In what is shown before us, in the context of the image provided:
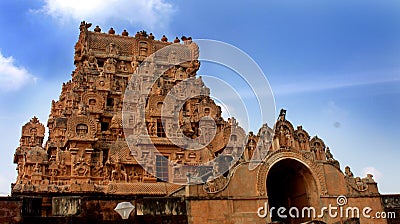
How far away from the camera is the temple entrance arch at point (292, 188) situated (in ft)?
76.0

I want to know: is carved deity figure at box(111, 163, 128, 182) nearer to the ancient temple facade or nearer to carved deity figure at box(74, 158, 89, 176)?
the ancient temple facade

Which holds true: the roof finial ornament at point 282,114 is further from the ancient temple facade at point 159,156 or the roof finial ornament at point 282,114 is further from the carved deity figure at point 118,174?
the carved deity figure at point 118,174

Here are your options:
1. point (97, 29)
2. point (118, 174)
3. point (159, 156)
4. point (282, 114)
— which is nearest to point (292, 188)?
point (282, 114)

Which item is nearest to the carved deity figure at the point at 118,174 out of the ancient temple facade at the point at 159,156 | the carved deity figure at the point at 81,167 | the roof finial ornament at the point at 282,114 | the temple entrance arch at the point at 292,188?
the ancient temple facade at the point at 159,156

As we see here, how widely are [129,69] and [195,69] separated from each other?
18.2ft

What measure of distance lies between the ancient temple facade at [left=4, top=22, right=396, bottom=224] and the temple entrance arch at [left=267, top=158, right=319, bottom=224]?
0.07 meters

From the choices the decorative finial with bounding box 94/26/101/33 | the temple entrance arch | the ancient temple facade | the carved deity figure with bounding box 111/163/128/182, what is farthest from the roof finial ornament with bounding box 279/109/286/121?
the decorative finial with bounding box 94/26/101/33

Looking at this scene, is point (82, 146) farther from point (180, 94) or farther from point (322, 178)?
point (322, 178)

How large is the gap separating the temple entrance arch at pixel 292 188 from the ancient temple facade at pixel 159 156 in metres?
0.07

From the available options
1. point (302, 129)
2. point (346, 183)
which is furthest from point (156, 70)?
point (346, 183)

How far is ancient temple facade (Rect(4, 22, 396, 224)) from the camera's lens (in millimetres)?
20297

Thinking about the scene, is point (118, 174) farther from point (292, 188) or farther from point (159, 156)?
point (292, 188)

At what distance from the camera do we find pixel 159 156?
29.0 meters

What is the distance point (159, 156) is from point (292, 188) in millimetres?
9173
